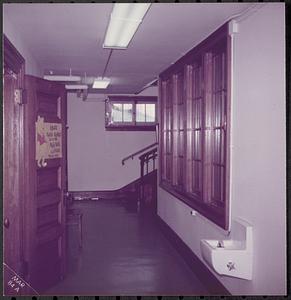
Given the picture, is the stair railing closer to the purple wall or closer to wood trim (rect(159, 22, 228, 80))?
wood trim (rect(159, 22, 228, 80))

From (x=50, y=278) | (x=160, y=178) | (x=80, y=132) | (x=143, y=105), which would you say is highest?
(x=143, y=105)

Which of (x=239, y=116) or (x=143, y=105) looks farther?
(x=143, y=105)

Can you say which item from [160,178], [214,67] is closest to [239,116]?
Answer: [214,67]

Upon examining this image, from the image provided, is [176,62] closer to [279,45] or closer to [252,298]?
[279,45]

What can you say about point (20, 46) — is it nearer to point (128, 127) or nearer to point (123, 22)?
point (123, 22)

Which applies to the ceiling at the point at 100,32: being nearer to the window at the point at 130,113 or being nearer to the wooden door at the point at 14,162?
the wooden door at the point at 14,162

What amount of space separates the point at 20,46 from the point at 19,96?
2.28 ft

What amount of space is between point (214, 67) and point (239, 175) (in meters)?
1.37

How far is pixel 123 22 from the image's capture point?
3320 millimetres

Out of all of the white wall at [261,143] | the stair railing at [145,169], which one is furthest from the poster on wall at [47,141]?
the stair railing at [145,169]

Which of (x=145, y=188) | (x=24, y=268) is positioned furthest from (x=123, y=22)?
(x=145, y=188)

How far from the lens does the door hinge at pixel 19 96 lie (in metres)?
3.67

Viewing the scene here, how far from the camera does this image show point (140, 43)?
14.5ft

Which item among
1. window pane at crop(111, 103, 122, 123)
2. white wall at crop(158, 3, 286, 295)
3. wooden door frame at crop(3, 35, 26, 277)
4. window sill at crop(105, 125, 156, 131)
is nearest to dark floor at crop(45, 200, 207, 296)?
wooden door frame at crop(3, 35, 26, 277)
